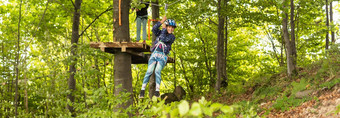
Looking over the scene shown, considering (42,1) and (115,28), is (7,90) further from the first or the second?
(115,28)

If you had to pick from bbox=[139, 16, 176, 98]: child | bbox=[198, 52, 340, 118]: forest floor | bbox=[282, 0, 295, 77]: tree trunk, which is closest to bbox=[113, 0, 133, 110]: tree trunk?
bbox=[139, 16, 176, 98]: child

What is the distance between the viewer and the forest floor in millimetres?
7455

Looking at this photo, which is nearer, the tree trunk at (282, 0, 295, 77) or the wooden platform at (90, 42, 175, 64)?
the wooden platform at (90, 42, 175, 64)

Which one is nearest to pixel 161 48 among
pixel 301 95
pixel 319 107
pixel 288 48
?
pixel 319 107

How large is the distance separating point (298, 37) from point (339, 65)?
350 inches

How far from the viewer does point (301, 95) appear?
9180mm

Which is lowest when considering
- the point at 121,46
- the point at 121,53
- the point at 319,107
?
the point at 319,107

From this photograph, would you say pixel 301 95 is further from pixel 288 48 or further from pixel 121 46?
pixel 121 46

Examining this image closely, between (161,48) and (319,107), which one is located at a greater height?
(161,48)

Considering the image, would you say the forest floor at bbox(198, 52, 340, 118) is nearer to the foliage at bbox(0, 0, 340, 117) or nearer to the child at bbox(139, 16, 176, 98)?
the foliage at bbox(0, 0, 340, 117)

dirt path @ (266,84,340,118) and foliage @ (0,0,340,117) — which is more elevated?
foliage @ (0,0,340,117)

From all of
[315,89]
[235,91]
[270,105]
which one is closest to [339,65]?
[315,89]

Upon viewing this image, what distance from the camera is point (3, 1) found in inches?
603

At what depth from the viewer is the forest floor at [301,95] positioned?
7.45 meters
